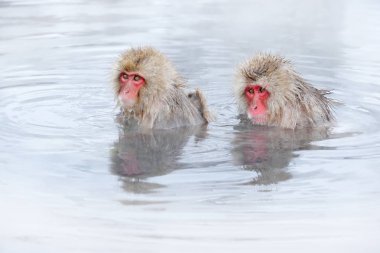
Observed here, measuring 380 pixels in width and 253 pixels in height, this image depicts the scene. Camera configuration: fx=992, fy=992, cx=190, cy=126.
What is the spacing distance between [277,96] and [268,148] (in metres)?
0.82

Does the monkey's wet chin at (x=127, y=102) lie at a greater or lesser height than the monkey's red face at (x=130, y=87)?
lesser

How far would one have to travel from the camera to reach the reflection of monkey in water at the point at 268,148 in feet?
19.2

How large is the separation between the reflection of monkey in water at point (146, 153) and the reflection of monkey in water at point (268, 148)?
0.35m

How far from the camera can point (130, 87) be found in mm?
7008

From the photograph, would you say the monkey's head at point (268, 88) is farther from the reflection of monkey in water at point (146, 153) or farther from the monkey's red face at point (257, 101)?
the reflection of monkey in water at point (146, 153)

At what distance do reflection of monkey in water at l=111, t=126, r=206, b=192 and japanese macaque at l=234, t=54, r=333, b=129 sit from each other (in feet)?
1.48

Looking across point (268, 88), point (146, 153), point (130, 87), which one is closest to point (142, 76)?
point (130, 87)

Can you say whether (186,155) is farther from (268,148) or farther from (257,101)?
(257,101)

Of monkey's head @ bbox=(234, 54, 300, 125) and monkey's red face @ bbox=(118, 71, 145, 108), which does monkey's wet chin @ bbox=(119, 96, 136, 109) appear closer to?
monkey's red face @ bbox=(118, 71, 145, 108)

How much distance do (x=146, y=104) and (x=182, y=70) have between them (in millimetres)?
1869

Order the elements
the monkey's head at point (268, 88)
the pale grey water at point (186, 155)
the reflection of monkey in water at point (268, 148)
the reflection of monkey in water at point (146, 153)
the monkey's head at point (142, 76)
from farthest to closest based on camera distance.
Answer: the monkey's head at point (268, 88) → the monkey's head at point (142, 76) → the reflection of monkey in water at point (268, 148) → the reflection of monkey in water at point (146, 153) → the pale grey water at point (186, 155)

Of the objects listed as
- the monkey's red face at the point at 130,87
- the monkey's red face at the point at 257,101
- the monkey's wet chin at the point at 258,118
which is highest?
the monkey's red face at the point at 130,87

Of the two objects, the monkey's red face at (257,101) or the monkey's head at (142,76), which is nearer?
the monkey's head at (142,76)

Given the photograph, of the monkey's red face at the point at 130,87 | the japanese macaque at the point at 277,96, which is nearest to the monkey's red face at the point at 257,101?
the japanese macaque at the point at 277,96
